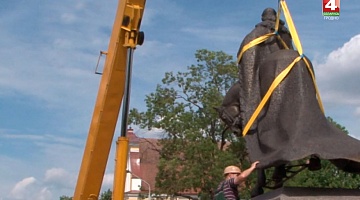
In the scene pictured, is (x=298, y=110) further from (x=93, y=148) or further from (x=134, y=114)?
(x=134, y=114)

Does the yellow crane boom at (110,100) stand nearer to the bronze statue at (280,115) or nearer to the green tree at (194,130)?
the bronze statue at (280,115)

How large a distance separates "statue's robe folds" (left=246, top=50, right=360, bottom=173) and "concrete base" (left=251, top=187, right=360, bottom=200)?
0.76ft

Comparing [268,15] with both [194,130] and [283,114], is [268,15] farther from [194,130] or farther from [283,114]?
[194,130]

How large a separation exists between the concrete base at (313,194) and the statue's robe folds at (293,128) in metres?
0.23

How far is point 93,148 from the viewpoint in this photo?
9.91 metres

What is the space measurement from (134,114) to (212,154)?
4.30m

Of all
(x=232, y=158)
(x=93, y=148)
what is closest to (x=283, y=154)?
(x=93, y=148)

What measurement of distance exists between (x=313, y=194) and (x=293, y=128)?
618mm

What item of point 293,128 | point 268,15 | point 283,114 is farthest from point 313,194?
point 268,15

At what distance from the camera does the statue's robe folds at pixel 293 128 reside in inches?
211

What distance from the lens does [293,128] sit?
5.64m

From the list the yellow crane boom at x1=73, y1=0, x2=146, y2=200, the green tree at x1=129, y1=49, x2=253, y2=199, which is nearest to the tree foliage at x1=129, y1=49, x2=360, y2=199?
the green tree at x1=129, y1=49, x2=253, y2=199

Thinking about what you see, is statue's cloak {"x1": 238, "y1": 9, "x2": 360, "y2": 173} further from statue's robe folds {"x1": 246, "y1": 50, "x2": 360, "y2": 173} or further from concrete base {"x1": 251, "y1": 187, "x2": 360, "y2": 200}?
concrete base {"x1": 251, "y1": 187, "x2": 360, "y2": 200}

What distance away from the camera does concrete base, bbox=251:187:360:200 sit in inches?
205
